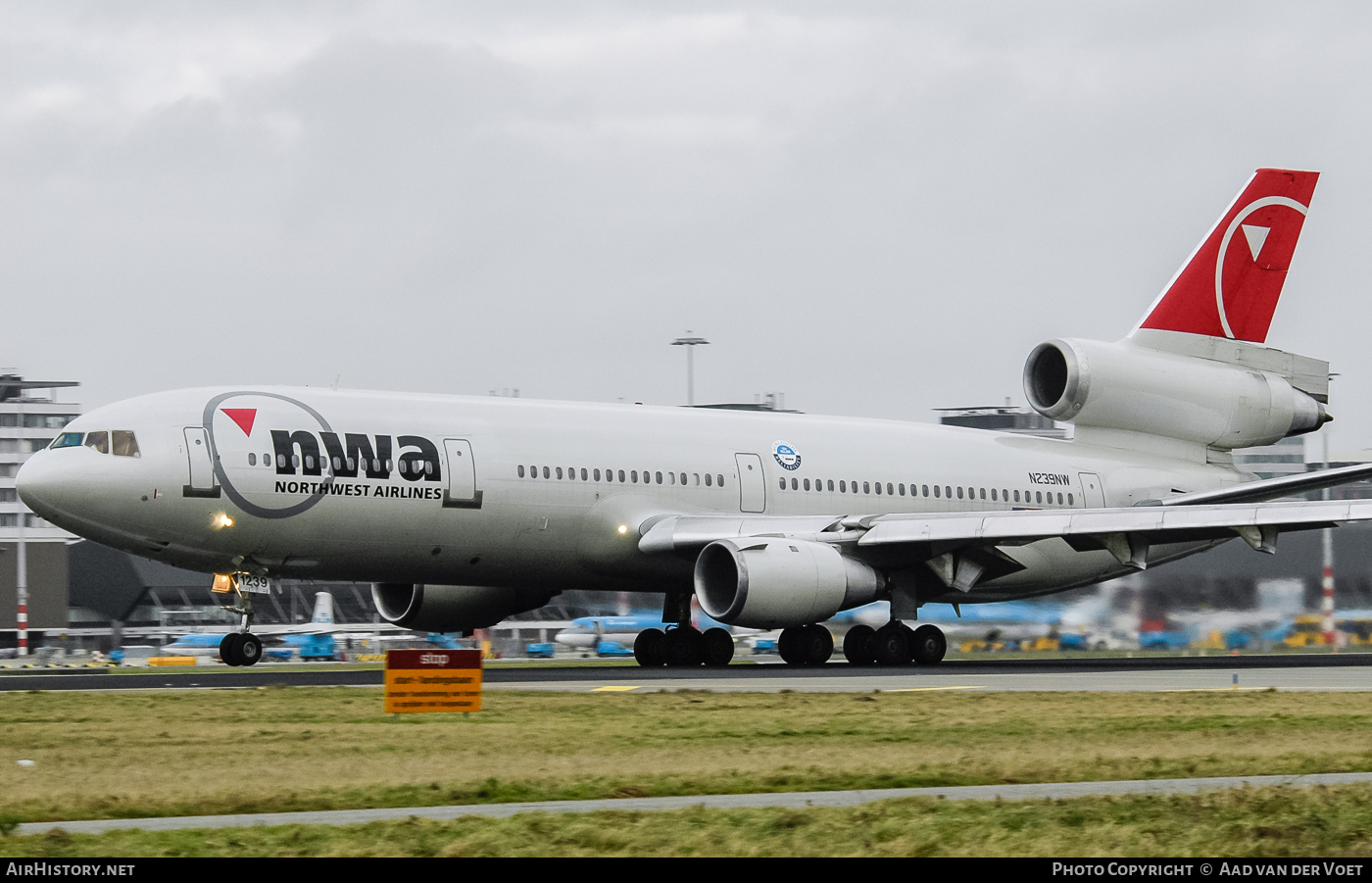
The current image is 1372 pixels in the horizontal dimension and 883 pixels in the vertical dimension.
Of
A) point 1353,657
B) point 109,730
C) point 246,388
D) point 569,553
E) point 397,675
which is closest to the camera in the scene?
point 109,730

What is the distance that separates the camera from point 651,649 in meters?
33.6

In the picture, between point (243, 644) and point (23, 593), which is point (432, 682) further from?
point (23, 593)

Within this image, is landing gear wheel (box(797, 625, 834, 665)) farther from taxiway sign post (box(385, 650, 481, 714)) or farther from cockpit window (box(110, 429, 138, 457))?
taxiway sign post (box(385, 650, 481, 714))

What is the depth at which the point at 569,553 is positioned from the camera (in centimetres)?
3123

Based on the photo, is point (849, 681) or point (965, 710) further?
point (849, 681)

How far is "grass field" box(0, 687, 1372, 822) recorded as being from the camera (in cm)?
1233

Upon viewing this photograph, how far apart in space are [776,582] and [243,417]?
8.88m

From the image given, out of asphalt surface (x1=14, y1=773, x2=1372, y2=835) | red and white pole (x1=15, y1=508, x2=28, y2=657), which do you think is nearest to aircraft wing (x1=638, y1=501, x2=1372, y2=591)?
asphalt surface (x1=14, y1=773, x2=1372, y2=835)

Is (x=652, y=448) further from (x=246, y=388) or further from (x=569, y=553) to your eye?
(x=246, y=388)

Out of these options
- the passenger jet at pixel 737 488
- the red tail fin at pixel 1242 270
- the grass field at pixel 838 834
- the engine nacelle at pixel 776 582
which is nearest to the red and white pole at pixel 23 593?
the passenger jet at pixel 737 488

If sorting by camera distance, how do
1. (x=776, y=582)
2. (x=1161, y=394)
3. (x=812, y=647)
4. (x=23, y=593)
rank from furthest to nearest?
(x=23, y=593), (x=1161, y=394), (x=812, y=647), (x=776, y=582)

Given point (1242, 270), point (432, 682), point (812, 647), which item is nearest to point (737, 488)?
point (812, 647)
